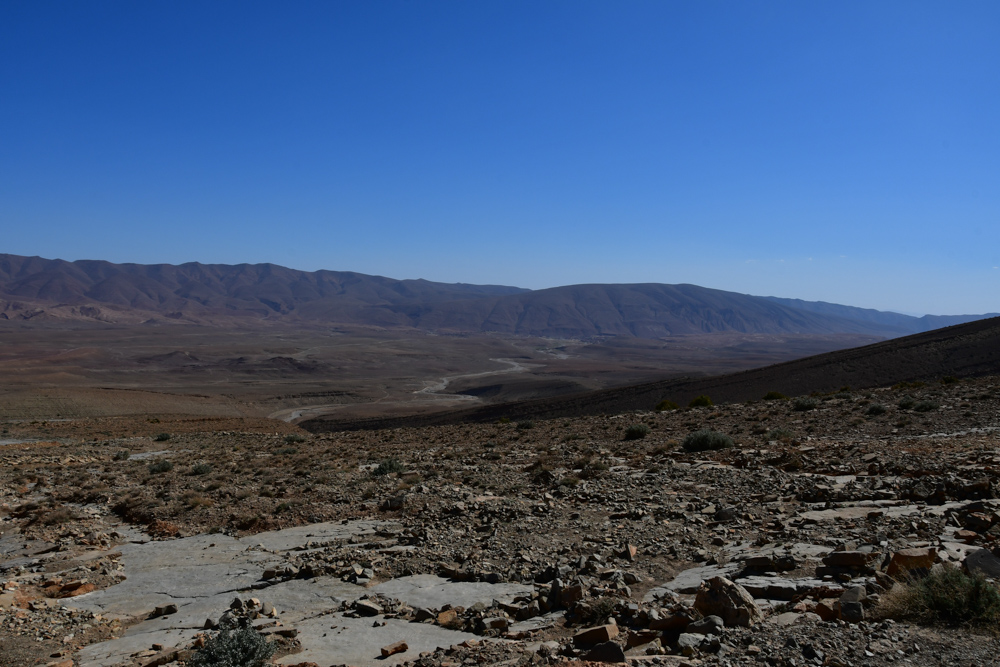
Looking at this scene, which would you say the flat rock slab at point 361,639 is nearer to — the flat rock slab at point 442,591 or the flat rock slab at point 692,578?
the flat rock slab at point 442,591

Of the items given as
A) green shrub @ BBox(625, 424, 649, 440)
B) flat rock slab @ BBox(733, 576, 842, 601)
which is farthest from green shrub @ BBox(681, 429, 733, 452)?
flat rock slab @ BBox(733, 576, 842, 601)

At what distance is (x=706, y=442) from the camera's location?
16.7m

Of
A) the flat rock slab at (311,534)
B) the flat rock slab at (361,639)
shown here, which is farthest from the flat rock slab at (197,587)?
the flat rock slab at (361,639)

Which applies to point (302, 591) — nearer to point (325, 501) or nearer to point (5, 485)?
point (325, 501)

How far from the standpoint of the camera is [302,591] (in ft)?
27.5

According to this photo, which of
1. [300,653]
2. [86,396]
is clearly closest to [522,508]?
[300,653]

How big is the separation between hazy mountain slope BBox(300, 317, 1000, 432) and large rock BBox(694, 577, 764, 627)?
37.5m

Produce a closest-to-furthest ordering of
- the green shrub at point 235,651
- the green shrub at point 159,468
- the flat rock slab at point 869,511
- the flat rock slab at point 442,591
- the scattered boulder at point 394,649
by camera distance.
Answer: the green shrub at point 235,651 → the scattered boulder at point 394,649 → the flat rock slab at point 442,591 → the flat rock slab at point 869,511 → the green shrub at point 159,468

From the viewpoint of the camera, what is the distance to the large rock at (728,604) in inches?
222

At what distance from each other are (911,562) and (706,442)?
10.6 m

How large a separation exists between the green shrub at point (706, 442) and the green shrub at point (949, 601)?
36.8ft

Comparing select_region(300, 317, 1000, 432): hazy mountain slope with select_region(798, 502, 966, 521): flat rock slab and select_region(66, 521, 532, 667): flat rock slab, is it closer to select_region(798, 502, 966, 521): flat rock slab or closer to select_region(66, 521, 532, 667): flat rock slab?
select_region(798, 502, 966, 521): flat rock slab

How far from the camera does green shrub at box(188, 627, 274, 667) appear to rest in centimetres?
557

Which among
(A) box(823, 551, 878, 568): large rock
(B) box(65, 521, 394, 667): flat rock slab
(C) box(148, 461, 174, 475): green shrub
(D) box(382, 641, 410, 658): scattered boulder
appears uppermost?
(A) box(823, 551, 878, 568): large rock
